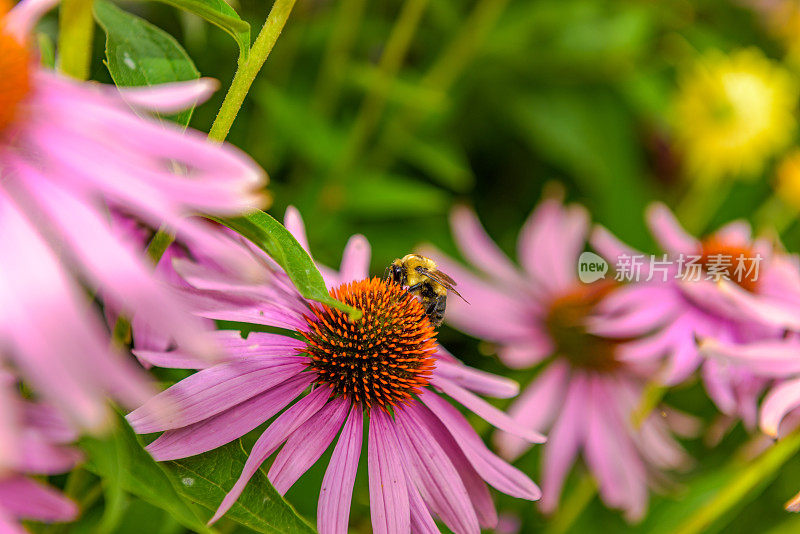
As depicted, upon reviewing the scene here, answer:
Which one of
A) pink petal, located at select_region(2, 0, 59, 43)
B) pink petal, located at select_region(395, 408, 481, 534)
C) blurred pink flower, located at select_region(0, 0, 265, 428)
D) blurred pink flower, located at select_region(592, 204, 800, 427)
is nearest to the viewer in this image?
blurred pink flower, located at select_region(0, 0, 265, 428)

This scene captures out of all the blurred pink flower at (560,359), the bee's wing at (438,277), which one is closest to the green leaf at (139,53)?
the bee's wing at (438,277)

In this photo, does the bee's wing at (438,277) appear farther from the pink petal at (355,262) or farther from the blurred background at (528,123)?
the blurred background at (528,123)

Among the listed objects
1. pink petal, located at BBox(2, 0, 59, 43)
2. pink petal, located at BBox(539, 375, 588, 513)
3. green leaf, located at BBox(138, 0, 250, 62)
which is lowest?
pink petal, located at BBox(539, 375, 588, 513)

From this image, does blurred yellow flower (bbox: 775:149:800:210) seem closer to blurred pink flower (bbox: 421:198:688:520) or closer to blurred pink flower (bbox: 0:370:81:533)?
blurred pink flower (bbox: 421:198:688:520)

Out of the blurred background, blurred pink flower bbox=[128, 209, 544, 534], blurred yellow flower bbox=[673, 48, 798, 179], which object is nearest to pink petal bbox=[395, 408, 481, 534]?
blurred pink flower bbox=[128, 209, 544, 534]

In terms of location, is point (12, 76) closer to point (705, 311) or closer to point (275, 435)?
point (275, 435)

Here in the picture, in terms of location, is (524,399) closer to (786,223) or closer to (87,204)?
(87,204)
